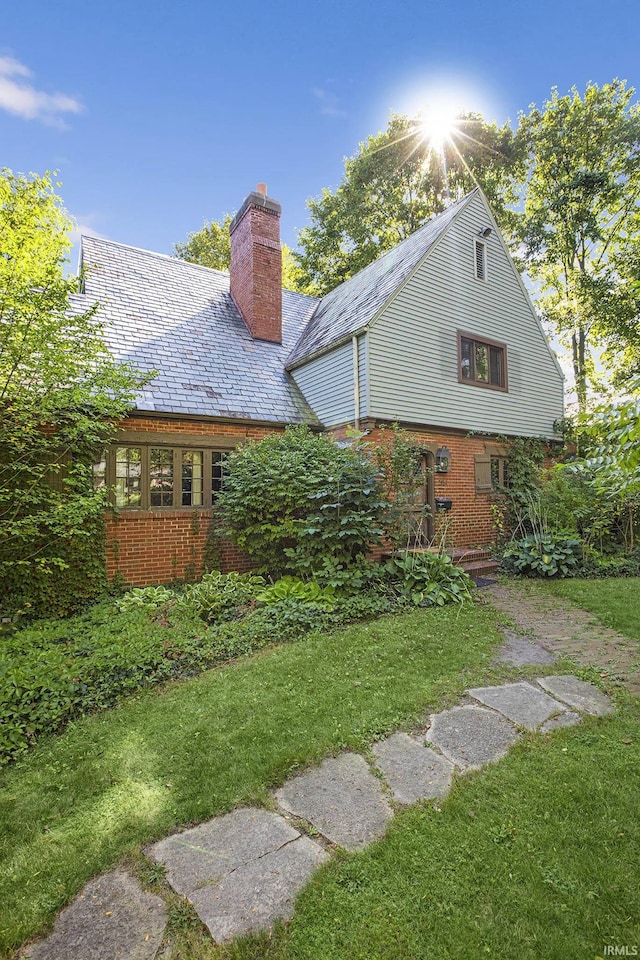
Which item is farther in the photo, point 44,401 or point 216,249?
point 216,249

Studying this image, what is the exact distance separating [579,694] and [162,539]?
6.43 meters

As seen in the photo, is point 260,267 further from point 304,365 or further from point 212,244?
point 212,244

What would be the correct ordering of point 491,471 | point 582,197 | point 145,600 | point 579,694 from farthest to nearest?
point 582,197 < point 491,471 < point 145,600 < point 579,694

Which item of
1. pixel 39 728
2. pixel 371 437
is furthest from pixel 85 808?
pixel 371 437

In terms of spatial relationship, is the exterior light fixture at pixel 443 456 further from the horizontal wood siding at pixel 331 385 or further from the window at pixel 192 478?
the window at pixel 192 478

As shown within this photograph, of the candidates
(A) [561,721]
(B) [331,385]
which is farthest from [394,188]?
(A) [561,721]

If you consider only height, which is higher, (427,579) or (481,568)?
(427,579)

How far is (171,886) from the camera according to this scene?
6.14ft

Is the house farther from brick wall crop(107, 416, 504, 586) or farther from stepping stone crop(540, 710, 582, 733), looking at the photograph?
stepping stone crop(540, 710, 582, 733)

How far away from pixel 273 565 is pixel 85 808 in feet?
15.2

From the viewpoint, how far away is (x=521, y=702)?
344cm

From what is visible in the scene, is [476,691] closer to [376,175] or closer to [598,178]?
[598,178]

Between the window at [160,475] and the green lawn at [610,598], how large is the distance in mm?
6117

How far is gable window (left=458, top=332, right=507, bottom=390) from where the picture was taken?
10.5m
